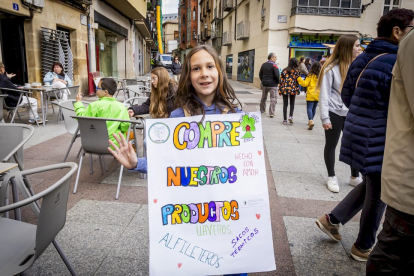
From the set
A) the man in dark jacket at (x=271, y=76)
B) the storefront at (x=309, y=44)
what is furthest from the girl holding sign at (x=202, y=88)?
the storefront at (x=309, y=44)

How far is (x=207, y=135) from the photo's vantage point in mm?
1633

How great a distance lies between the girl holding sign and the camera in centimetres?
186

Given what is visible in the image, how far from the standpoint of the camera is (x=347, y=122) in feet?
8.23

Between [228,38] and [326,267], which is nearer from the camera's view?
[326,267]

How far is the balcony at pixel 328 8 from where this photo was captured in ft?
56.3

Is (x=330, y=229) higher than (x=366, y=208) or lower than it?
lower

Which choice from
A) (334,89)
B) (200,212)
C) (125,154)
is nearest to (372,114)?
(200,212)

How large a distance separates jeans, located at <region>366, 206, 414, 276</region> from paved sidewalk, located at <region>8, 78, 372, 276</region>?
2.37 ft

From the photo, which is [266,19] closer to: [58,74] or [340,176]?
[58,74]

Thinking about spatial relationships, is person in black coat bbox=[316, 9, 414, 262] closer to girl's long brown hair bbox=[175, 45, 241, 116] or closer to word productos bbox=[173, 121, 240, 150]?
girl's long brown hair bbox=[175, 45, 241, 116]

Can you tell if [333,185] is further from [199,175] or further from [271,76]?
[271,76]

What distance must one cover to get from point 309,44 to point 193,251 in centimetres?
1874

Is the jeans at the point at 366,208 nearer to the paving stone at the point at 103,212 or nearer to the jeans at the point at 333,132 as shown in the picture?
the jeans at the point at 333,132

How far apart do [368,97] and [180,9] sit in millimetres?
73852
